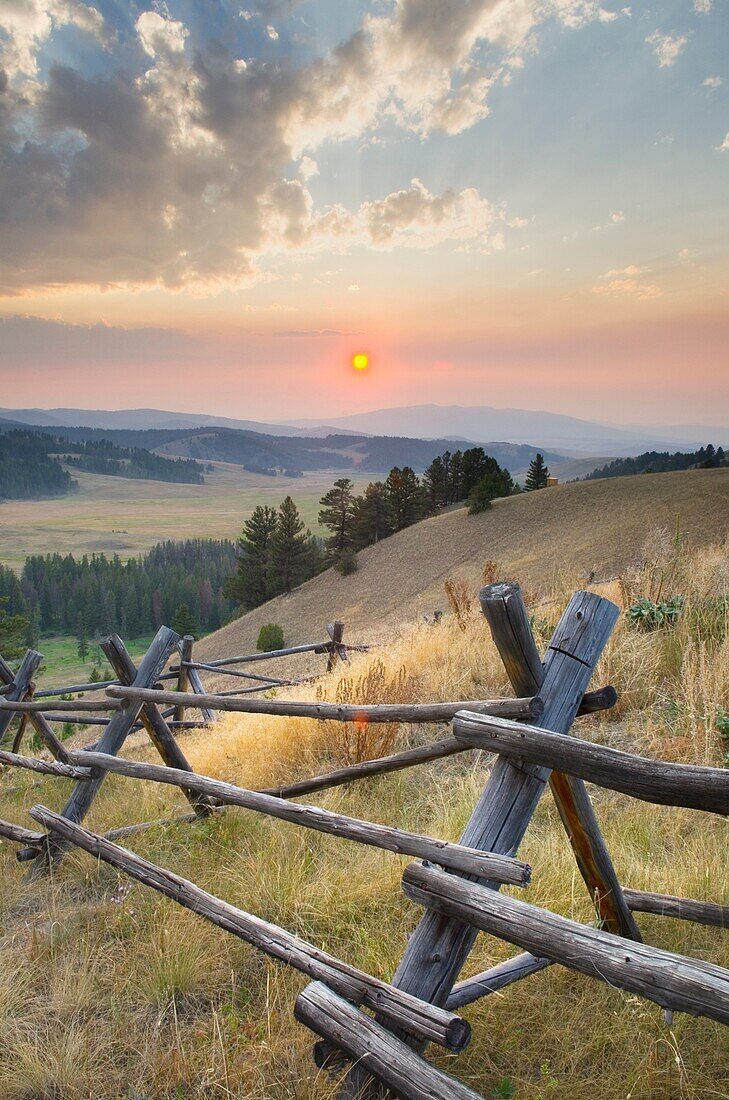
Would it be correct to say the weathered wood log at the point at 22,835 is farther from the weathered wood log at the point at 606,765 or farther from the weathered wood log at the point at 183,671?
the weathered wood log at the point at 183,671

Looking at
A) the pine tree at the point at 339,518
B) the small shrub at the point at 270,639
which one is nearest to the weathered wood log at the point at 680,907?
the small shrub at the point at 270,639

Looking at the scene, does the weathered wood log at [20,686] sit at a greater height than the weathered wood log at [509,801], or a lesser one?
lesser

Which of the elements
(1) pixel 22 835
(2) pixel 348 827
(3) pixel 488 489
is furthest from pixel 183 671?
(3) pixel 488 489

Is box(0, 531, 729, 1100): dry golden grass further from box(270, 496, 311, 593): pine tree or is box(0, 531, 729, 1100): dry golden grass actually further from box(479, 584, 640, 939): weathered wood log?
box(270, 496, 311, 593): pine tree

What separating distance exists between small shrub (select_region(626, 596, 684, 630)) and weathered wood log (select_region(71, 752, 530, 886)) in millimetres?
4356

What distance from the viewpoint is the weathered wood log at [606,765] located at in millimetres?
1685

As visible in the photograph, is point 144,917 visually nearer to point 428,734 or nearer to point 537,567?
point 428,734

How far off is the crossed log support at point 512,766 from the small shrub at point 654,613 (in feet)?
14.6

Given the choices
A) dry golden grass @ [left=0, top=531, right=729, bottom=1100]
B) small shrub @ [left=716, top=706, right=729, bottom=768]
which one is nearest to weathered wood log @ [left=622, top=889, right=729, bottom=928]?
dry golden grass @ [left=0, top=531, right=729, bottom=1100]

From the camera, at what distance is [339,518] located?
46312mm

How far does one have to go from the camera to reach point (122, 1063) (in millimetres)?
2301

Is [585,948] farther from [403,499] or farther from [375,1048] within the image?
[403,499]

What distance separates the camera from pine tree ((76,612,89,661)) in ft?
283

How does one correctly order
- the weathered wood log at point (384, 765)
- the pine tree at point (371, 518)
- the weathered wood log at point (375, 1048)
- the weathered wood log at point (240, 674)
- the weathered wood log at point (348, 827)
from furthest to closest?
the pine tree at point (371, 518) → the weathered wood log at point (240, 674) → the weathered wood log at point (384, 765) → the weathered wood log at point (348, 827) → the weathered wood log at point (375, 1048)
